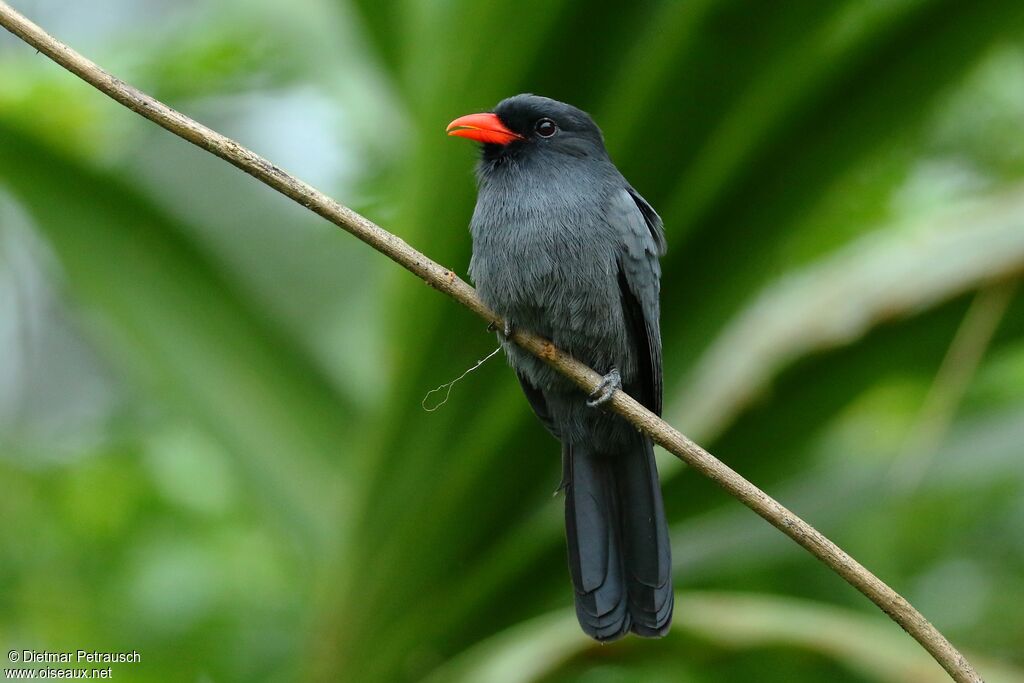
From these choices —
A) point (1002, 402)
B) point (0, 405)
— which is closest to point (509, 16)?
point (1002, 402)

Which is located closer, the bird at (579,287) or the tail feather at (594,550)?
the tail feather at (594,550)

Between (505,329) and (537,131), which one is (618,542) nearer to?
(505,329)

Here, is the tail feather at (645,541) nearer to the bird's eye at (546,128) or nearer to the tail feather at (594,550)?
the tail feather at (594,550)

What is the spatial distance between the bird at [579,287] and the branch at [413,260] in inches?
35.8

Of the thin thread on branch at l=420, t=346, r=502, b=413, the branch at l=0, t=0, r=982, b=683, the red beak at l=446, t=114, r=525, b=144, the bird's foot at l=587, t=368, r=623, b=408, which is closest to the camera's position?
the branch at l=0, t=0, r=982, b=683

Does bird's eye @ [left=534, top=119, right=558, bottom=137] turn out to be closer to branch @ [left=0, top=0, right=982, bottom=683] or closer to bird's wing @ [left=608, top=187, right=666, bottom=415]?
bird's wing @ [left=608, top=187, right=666, bottom=415]

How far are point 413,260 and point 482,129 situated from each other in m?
1.17

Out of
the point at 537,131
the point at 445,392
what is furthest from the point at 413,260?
the point at 537,131

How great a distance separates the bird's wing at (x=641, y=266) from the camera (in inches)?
137

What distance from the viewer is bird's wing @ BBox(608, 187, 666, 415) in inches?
137

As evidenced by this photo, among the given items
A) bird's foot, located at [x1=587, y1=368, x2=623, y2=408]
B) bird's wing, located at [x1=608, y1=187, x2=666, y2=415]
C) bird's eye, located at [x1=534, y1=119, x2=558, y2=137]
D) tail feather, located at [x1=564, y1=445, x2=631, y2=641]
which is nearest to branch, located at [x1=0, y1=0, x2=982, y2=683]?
bird's foot, located at [x1=587, y1=368, x2=623, y2=408]

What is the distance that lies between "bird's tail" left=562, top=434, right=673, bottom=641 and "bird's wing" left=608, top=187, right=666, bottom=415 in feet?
0.88

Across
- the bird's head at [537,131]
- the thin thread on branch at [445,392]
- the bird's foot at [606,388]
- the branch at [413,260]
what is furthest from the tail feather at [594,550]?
the bird's head at [537,131]

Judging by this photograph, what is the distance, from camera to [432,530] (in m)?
3.33
